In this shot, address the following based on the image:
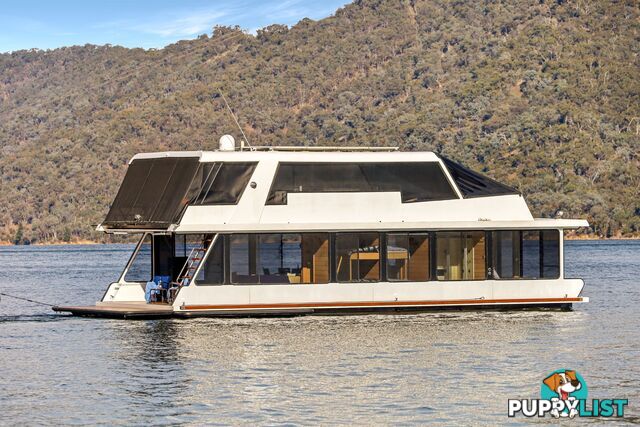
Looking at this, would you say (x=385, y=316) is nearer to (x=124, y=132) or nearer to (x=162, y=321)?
(x=162, y=321)

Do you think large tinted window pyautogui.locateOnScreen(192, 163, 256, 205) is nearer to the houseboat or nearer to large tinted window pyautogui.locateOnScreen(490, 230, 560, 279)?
the houseboat

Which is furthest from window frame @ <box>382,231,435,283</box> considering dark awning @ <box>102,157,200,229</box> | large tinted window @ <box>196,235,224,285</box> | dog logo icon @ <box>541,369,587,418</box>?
dog logo icon @ <box>541,369,587,418</box>

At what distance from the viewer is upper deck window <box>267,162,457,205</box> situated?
28062 millimetres

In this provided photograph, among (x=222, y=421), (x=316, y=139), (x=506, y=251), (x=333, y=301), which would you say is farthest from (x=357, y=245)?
(x=316, y=139)

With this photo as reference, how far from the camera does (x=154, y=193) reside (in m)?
28.2

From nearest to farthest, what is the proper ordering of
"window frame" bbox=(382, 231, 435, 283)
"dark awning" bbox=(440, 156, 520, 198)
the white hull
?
the white hull
"window frame" bbox=(382, 231, 435, 283)
"dark awning" bbox=(440, 156, 520, 198)

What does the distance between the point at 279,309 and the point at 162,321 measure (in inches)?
119

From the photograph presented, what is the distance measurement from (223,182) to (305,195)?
1.95 meters

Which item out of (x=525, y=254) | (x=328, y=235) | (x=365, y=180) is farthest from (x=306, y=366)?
(x=525, y=254)

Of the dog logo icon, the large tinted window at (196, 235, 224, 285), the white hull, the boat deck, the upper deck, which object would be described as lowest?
the dog logo icon

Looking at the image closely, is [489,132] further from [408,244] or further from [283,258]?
[283,258]

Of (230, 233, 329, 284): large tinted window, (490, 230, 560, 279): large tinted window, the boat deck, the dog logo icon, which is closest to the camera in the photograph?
the dog logo icon

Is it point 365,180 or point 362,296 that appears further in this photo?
point 365,180

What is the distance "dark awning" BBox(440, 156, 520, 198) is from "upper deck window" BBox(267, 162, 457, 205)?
1.01 feet
